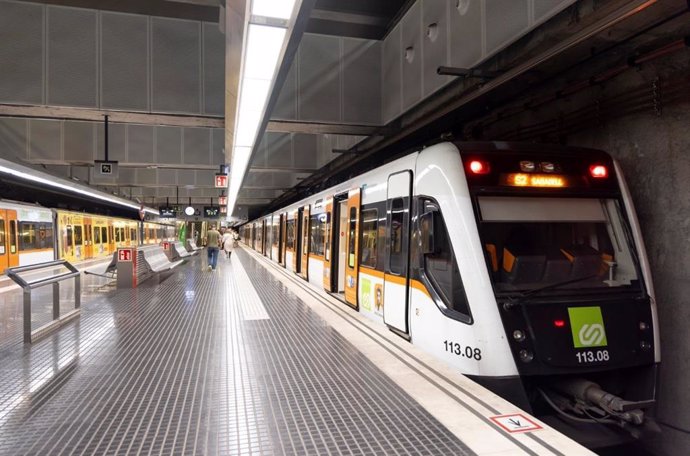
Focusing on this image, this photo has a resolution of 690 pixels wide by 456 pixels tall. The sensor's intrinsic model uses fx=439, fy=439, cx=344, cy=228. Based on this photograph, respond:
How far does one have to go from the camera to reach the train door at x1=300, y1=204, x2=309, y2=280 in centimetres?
1152

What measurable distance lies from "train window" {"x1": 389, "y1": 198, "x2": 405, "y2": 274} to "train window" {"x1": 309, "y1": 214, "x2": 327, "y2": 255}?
4219mm

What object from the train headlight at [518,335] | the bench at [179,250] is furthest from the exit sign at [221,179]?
the train headlight at [518,335]

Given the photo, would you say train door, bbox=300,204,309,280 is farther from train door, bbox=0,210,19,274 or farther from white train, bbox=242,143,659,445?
train door, bbox=0,210,19,274

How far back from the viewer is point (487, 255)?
392 cm

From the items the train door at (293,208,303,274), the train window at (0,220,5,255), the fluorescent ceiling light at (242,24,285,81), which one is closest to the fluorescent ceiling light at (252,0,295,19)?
the fluorescent ceiling light at (242,24,285,81)

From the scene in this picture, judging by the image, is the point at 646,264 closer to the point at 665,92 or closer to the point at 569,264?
the point at 569,264

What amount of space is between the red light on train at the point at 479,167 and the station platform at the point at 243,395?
6.02 feet

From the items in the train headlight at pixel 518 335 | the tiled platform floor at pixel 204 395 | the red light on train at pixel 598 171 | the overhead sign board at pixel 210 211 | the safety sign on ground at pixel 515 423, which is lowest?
the tiled platform floor at pixel 204 395

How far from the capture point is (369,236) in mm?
6531

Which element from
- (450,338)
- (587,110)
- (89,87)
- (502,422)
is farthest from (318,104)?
(502,422)

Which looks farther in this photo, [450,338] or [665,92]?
[665,92]

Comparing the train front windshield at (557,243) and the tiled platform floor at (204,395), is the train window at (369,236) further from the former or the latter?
the train front windshield at (557,243)

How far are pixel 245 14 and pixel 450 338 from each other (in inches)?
127

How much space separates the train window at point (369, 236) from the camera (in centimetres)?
627
